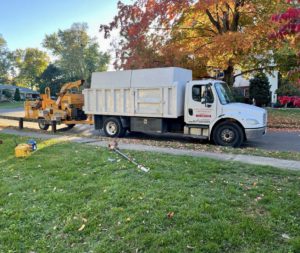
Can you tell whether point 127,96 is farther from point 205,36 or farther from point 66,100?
point 205,36

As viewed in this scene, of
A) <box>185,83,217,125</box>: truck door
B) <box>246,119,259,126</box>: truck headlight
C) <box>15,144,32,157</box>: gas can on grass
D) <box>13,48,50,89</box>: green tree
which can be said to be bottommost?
<box>15,144,32,157</box>: gas can on grass

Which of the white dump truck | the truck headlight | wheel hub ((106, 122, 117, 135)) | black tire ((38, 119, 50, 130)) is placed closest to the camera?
the truck headlight

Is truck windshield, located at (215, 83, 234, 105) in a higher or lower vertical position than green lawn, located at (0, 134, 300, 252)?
higher

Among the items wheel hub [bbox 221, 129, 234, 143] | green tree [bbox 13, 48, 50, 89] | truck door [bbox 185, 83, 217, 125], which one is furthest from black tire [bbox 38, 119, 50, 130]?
green tree [bbox 13, 48, 50, 89]

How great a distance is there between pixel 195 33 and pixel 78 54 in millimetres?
50608

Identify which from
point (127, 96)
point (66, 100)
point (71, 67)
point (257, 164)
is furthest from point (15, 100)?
point (257, 164)

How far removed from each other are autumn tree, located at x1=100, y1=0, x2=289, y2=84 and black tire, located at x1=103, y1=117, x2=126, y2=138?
346 centimetres

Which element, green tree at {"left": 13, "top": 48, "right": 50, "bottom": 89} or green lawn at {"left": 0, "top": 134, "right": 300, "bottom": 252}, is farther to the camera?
green tree at {"left": 13, "top": 48, "right": 50, "bottom": 89}

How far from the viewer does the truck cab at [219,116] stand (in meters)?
10.4

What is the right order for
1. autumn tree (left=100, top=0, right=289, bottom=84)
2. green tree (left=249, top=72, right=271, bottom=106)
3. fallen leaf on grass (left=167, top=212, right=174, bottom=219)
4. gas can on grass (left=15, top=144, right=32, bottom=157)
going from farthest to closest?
green tree (left=249, top=72, right=271, bottom=106), autumn tree (left=100, top=0, right=289, bottom=84), gas can on grass (left=15, top=144, right=32, bottom=157), fallen leaf on grass (left=167, top=212, right=174, bottom=219)

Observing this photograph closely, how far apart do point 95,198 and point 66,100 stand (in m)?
11.2

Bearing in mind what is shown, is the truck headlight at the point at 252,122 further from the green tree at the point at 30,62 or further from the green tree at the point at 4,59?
the green tree at the point at 4,59

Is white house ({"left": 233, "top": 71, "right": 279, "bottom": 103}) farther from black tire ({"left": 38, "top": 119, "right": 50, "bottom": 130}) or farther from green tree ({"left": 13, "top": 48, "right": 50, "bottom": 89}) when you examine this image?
green tree ({"left": 13, "top": 48, "right": 50, "bottom": 89})

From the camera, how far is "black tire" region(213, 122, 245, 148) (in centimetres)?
1047
